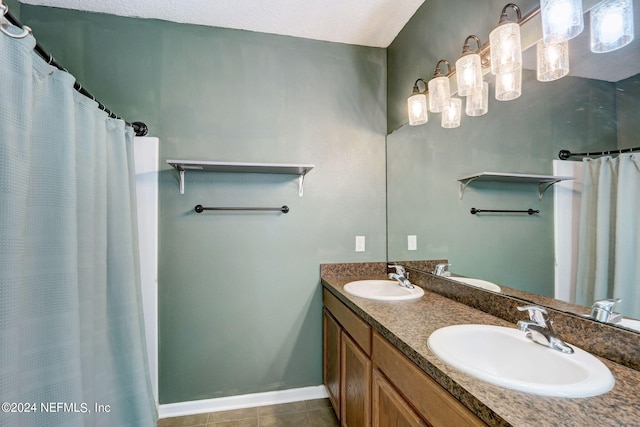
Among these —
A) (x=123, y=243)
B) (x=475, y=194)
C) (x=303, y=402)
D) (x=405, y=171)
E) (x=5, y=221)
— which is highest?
(x=405, y=171)

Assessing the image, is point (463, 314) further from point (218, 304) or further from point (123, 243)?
point (123, 243)

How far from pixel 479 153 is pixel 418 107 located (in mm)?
507

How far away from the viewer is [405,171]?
2.04 meters

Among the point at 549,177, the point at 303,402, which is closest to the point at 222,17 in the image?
the point at 549,177

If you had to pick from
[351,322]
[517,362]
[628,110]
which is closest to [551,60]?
[628,110]

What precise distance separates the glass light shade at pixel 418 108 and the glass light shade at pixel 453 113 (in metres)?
0.14

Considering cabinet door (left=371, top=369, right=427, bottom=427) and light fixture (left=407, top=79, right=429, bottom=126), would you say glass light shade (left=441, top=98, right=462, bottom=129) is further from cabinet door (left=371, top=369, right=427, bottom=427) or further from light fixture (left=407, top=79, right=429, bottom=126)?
cabinet door (left=371, top=369, right=427, bottom=427)

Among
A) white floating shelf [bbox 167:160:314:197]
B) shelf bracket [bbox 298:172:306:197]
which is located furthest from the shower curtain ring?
shelf bracket [bbox 298:172:306:197]

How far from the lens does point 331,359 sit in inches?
73.3

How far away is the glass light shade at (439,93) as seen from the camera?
1.53m

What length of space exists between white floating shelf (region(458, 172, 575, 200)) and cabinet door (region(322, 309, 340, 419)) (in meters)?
1.09

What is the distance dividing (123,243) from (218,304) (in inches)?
28.7

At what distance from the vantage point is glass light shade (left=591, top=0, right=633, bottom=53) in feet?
2.77

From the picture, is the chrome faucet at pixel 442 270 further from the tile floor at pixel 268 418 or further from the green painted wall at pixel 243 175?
the tile floor at pixel 268 418
